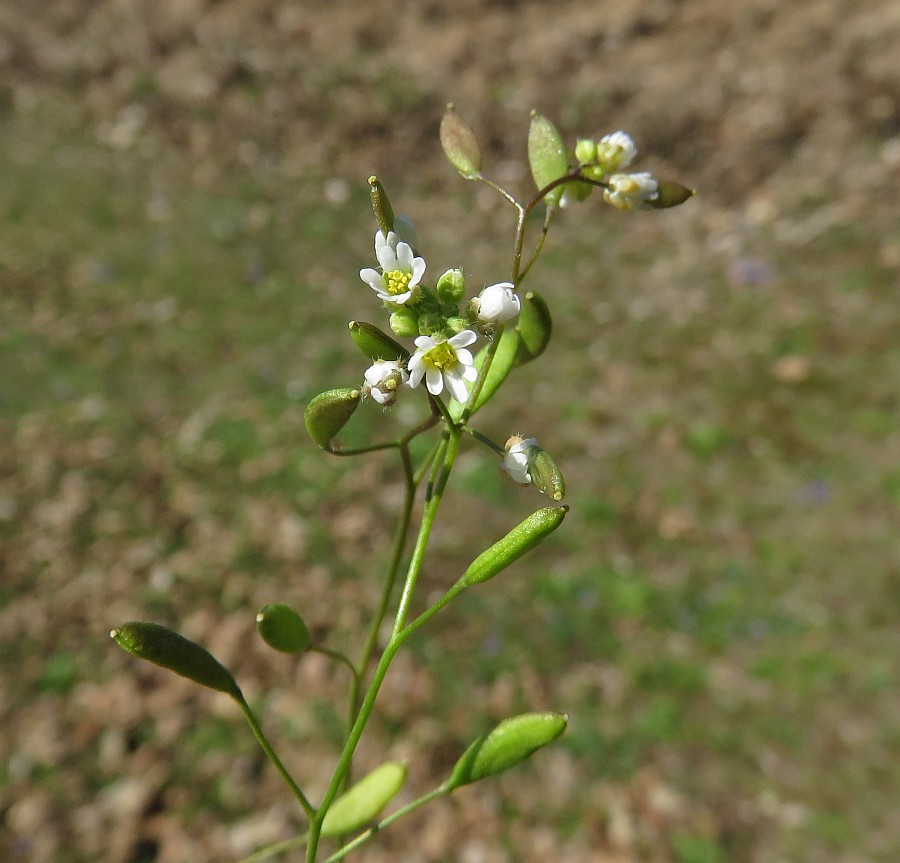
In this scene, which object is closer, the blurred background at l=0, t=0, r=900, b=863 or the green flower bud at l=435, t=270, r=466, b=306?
the green flower bud at l=435, t=270, r=466, b=306

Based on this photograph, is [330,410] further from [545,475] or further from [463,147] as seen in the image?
[463,147]

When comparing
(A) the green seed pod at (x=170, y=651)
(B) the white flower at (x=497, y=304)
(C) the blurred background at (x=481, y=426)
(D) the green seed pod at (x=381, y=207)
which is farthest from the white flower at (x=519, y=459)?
(C) the blurred background at (x=481, y=426)

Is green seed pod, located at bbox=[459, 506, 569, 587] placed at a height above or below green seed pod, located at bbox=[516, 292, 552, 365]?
below

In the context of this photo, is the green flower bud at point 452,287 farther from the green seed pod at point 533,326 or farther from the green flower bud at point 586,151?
the green flower bud at point 586,151

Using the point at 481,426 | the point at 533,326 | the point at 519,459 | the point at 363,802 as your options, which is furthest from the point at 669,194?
the point at 481,426

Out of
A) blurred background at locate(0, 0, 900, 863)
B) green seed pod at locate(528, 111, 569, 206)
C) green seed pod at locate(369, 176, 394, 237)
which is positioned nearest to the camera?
green seed pod at locate(369, 176, 394, 237)

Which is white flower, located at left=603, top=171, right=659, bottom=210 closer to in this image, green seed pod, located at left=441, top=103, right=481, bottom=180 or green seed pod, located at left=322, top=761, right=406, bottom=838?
green seed pod, located at left=441, top=103, right=481, bottom=180

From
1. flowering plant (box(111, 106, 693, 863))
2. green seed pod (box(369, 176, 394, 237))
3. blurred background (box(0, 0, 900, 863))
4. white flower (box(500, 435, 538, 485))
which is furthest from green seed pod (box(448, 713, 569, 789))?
blurred background (box(0, 0, 900, 863))
